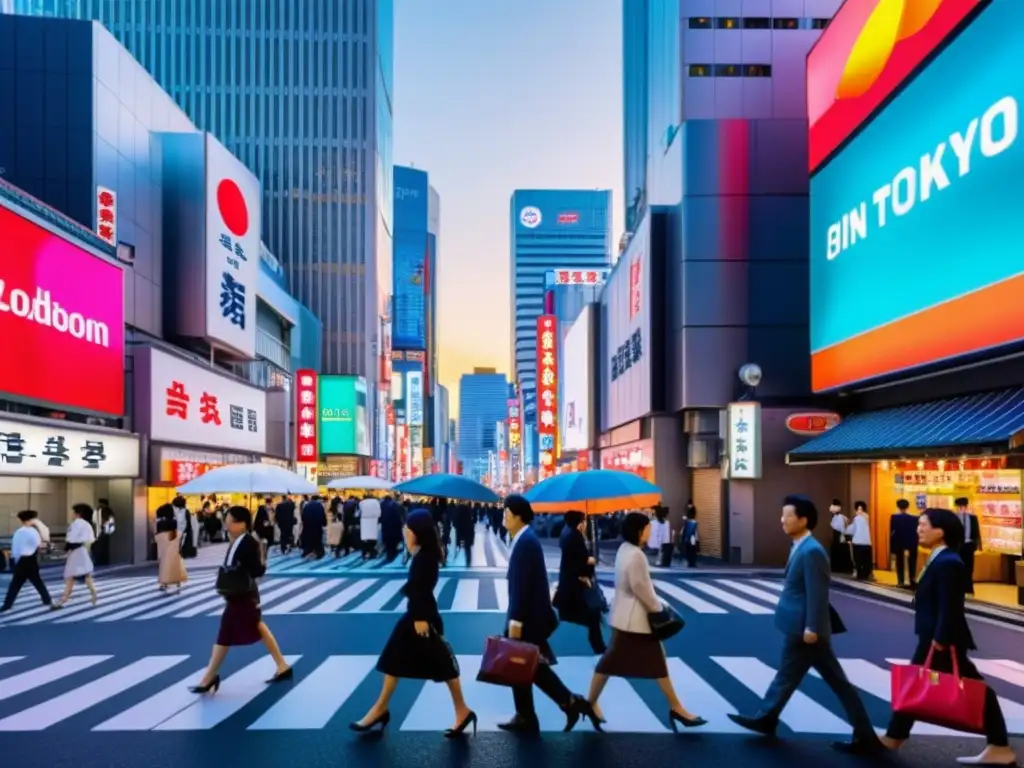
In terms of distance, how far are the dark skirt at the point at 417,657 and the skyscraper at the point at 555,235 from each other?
183275 millimetres

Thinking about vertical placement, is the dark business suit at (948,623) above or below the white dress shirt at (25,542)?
above

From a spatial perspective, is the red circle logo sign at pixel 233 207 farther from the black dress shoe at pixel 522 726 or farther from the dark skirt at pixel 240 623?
the black dress shoe at pixel 522 726

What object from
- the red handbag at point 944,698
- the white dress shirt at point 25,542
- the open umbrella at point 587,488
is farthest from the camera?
the white dress shirt at point 25,542

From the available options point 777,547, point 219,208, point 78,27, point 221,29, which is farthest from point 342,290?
point 777,547

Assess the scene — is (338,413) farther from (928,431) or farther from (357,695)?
(357,695)

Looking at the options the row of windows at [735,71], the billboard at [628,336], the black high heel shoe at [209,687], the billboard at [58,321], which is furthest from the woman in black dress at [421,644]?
the row of windows at [735,71]

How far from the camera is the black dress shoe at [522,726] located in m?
6.38

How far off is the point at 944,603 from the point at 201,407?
26791 millimetres

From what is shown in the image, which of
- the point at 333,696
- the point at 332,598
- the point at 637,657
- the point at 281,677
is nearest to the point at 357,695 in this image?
the point at 333,696

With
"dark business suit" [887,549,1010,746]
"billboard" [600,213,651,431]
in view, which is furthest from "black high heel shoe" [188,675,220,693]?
"billboard" [600,213,651,431]

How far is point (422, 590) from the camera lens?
20.2 feet

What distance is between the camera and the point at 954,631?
534cm

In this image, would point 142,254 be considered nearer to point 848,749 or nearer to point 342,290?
point 848,749

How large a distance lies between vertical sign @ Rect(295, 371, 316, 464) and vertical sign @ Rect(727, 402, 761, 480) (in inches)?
1278
